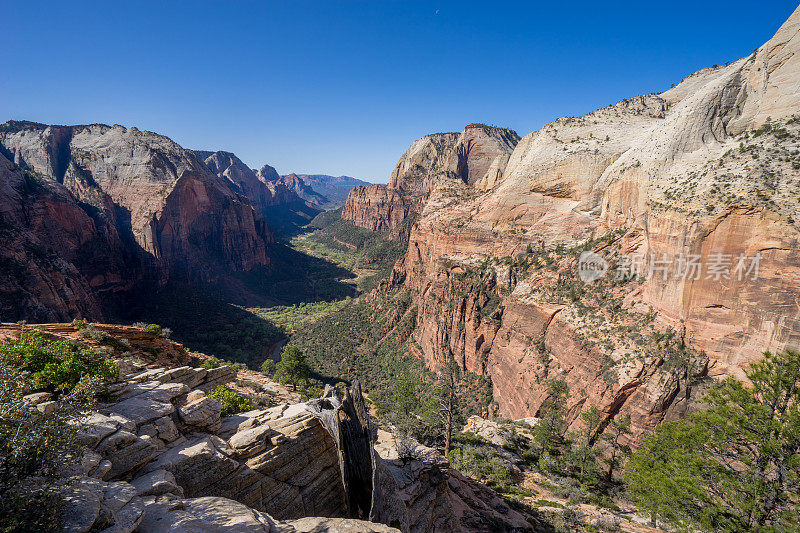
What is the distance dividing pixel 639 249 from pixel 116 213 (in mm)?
119204

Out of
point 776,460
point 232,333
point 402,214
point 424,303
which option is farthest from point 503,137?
point 776,460

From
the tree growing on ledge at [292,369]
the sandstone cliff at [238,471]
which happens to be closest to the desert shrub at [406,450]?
the sandstone cliff at [238,471]

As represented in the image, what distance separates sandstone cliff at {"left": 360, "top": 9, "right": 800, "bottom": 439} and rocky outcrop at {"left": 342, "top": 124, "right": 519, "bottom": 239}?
67968 millimetres

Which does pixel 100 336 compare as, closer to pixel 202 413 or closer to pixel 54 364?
pixel 54 364

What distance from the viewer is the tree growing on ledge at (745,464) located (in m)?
10.0

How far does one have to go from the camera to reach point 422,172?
537 feet

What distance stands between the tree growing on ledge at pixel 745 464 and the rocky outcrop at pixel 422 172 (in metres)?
111

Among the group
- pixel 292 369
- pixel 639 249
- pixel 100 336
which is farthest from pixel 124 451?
pixel 639 249

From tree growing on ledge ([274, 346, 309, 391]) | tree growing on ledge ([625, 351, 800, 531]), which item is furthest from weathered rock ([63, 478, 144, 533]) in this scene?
tree growing on ledge ([274, 346, 309, 391])

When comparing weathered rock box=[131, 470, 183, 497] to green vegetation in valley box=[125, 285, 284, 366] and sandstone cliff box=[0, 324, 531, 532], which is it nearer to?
sandstone cliff box=[0, 324, 531, 532]

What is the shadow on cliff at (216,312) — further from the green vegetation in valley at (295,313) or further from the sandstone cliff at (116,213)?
the sandstone cliff at (116,213)

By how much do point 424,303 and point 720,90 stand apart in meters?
49.8

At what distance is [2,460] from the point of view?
5020mm

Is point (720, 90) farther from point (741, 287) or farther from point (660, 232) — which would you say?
point (741, 287)
